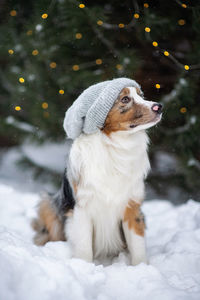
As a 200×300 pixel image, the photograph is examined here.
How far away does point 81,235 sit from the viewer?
8.56ft

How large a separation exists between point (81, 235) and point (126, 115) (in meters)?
1.01

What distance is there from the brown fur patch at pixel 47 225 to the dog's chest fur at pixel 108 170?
474 mm

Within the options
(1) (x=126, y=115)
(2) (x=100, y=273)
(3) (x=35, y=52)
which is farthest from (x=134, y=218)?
(3) (x=35, y=52)

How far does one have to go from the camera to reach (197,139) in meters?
4.21

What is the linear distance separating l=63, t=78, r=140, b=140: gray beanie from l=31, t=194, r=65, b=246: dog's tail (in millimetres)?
A: 837

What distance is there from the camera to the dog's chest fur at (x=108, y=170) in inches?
99.8

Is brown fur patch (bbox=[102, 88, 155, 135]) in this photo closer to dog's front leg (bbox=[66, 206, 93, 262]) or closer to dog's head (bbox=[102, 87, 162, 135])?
dog's head (bbox=[102, 87, 162, 135])

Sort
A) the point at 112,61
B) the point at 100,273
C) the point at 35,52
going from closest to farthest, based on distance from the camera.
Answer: the point at 100,273 → the point at 112,61 → the point at 35,52

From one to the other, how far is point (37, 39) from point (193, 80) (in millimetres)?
2087

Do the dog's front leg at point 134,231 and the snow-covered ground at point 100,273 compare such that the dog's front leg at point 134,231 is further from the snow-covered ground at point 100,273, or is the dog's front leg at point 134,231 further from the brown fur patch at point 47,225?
the brown fur patch at point 47,225

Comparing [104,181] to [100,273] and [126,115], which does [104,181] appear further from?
[100,273]

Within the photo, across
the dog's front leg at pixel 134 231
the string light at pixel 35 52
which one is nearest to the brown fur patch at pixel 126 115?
the dog's front leg at pixel 134 231

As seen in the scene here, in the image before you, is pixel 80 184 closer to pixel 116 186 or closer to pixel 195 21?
pixel 116 186

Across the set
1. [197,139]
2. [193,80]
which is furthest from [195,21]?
[197,139]
